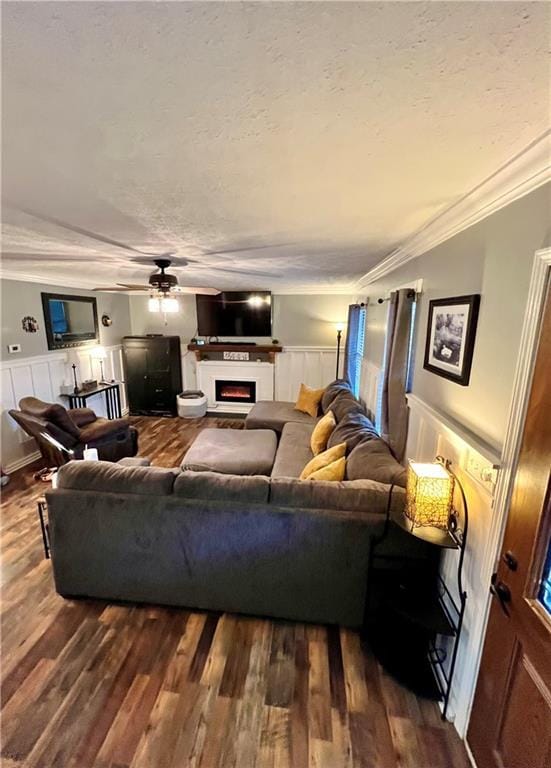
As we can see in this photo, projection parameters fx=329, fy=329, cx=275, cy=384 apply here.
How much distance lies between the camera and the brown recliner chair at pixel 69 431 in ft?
11.0

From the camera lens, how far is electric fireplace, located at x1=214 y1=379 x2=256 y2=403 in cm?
612

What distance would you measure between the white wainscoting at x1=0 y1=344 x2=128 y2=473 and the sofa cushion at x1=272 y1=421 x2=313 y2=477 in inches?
125

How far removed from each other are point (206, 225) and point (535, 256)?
1552 mm

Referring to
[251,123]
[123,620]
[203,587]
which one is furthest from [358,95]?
[123,620]

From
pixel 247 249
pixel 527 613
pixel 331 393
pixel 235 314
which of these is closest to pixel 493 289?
pixel 527 613

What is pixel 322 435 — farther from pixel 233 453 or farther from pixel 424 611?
pixel 424 611

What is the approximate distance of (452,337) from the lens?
5.54 ft

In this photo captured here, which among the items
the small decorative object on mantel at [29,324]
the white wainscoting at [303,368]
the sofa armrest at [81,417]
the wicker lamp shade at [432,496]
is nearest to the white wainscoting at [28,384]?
the small decorative object on mantel at [29,324]

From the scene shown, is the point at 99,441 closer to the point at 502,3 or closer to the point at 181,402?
the point at 181,402

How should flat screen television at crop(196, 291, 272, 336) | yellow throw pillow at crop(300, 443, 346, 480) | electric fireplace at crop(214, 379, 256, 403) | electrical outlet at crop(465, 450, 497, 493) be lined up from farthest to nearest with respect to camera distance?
electric fireplace at crop(214, 379, 256, 403)
flat screen television at crop(196, 291, 272, 336)
yellow throw pillow at crop(300, 443, 346, 480)
electrical outlet at crop(465, 450, 497, 493)

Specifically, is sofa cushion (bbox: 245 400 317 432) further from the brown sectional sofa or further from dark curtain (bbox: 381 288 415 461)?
the brown sectional sofa

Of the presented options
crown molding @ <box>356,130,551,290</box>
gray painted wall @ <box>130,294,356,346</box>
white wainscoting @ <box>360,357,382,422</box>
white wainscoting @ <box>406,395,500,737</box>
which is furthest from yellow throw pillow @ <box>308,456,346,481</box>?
gray painted wall @ <box>130,294,356,346</box>

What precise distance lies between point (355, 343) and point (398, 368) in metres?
2.52

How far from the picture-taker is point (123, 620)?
6.58 feet
